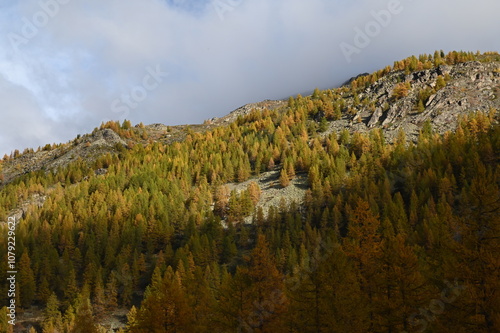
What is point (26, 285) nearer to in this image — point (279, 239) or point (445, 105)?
point (279, 239)

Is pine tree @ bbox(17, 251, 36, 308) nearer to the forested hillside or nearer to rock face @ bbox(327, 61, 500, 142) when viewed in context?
the forested hillside

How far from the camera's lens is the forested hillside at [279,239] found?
2442cm

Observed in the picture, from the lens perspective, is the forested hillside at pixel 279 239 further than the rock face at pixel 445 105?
No

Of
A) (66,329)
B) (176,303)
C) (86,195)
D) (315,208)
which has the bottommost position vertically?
(66,329)

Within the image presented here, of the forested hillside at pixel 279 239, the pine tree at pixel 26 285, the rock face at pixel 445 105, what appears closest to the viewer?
the forested hillside at pixel 279 239

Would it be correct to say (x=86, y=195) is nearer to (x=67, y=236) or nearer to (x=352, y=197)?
(x=67, y=236)

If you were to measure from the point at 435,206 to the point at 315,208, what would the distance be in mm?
34421

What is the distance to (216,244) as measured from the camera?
101 m

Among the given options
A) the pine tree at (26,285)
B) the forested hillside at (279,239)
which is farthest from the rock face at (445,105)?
the pine tree at (26,285)

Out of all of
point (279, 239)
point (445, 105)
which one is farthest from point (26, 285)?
point (445, 105)

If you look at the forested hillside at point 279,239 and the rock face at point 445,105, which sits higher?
the rock face at point 445,105

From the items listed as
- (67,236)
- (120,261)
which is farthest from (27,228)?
(120,261)

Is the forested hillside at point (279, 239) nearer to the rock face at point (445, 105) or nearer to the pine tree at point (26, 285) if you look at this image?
the pine tree at point (26, 285)

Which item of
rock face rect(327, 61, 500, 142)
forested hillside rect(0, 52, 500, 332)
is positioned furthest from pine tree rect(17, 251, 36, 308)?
rock face rect(327, 61, 500, 142)
